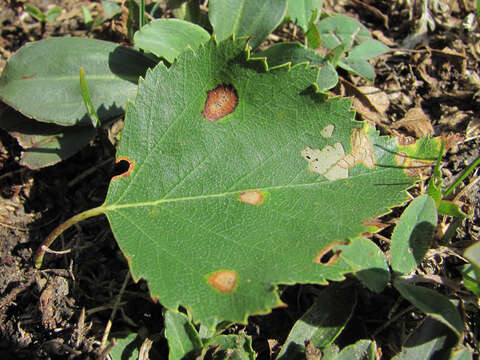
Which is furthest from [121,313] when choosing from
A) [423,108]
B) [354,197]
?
[423,108]

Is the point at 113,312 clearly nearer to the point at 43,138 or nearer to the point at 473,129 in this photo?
the point at 43,138

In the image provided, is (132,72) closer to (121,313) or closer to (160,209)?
(160,209)

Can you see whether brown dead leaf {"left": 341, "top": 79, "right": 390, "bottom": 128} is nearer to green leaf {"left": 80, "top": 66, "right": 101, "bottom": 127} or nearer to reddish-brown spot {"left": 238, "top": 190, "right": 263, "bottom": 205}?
reddish-brown spot {"left": 238, "top": 190, "right": 263, "bottom": 205}

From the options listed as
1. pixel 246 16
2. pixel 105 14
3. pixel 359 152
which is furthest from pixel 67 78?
pixel 359 152

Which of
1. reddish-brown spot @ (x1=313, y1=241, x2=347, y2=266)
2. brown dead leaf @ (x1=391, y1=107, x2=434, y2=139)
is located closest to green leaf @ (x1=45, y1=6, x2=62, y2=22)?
brown dead leaf @ (x1=391, y1=107, x2=434, y2=139)

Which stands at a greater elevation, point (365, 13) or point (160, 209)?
point (365, 13)

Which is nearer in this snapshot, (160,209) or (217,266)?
(217,266)
